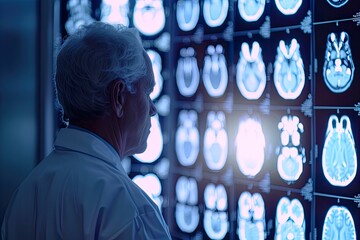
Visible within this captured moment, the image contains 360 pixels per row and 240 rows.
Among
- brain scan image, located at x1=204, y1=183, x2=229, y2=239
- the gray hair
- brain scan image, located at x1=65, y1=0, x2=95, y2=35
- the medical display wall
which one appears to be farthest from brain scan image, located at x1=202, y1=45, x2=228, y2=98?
the gray hair

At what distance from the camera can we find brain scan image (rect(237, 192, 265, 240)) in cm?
197

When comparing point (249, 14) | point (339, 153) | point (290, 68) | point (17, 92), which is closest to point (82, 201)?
point (339, 153)

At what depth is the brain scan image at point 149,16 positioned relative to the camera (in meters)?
2.44

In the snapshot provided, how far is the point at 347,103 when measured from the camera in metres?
1.69

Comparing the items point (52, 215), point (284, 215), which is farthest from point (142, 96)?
point (284, 215)

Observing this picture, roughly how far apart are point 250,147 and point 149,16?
824 mm

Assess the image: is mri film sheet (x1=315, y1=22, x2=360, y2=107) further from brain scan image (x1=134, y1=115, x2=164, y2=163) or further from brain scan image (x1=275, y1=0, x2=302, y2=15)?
brain scan image (x1=134, y1=115, x2=164, y2=163)

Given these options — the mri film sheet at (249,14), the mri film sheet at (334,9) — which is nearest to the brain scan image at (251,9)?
the mri film sheet at (249,14)

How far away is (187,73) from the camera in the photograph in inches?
91.4

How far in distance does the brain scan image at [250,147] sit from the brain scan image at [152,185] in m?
0.49

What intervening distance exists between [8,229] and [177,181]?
1348mm

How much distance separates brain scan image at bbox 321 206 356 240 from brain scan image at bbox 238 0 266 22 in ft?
2.42

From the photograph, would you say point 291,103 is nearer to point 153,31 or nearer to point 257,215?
point 257,215

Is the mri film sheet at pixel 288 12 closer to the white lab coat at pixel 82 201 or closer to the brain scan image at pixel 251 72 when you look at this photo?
the brain scan image at pixel 251 72
